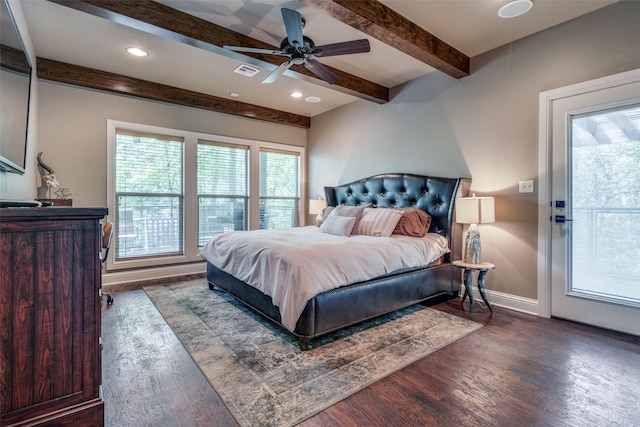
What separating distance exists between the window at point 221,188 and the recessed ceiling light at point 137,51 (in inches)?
60.6

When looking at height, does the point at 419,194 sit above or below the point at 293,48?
below

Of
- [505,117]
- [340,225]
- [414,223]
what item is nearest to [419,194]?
[414,223]

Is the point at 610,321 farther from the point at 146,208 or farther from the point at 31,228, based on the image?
the point at 146,208

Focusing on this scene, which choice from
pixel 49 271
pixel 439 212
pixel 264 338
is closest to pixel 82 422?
pixel 49 271

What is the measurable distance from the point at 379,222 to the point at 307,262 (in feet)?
4.86

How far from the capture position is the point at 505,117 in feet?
10.3

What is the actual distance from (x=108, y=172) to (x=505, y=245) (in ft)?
16.0

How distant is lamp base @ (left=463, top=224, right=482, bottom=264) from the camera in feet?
9.99

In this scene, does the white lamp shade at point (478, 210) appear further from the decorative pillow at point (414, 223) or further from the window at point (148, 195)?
the window at point (148, 195)

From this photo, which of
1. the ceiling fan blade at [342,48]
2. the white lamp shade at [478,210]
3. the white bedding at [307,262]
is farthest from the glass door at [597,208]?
the ceiling fan blade at [342,48]

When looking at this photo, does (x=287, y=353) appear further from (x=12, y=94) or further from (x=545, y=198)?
(x=545, y=198)

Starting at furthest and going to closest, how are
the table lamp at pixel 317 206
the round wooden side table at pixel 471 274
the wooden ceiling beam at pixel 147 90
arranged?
the table lamp at pixel 317 206, the wooden ceiling beam at pixel 147 90, the round wooden side table at pixel 471 274

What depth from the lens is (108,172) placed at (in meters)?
3.96

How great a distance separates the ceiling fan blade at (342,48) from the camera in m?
2.54
